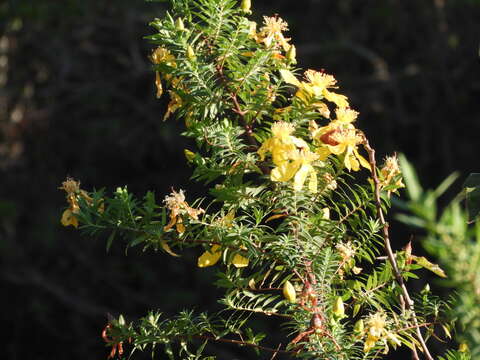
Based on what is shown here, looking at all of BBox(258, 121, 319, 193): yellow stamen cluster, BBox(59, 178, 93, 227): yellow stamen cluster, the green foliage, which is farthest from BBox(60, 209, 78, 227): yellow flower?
the green foliage

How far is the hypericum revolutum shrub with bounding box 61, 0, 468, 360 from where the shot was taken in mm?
720

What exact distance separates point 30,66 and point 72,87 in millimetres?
314

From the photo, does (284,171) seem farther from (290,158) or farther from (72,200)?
(72,200)

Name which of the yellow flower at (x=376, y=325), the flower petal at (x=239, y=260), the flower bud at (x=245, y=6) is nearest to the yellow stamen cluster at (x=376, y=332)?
the yellow flower at (x=376, y=325)

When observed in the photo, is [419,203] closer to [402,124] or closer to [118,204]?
[118,204]

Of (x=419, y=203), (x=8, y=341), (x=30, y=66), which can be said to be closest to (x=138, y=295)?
(x=8, y=341)

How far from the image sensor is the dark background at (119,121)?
3547 millimetres

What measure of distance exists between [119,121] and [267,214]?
10.5ft

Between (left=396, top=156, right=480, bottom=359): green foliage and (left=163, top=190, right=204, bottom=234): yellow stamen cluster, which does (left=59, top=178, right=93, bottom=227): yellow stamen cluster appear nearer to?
(left=163, top=190, right=204, bottom=234): yellow stamen cluster

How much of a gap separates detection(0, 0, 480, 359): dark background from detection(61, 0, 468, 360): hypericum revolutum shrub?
2644mm

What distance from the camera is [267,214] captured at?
0.77 metres

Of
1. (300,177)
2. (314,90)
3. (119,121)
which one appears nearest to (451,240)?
(300,177)

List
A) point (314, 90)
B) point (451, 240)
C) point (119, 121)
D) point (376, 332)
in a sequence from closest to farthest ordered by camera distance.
→ point (451, 240), point (376, 332), point (314, 90), point (119, 121)

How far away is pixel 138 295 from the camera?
12.0 feet
